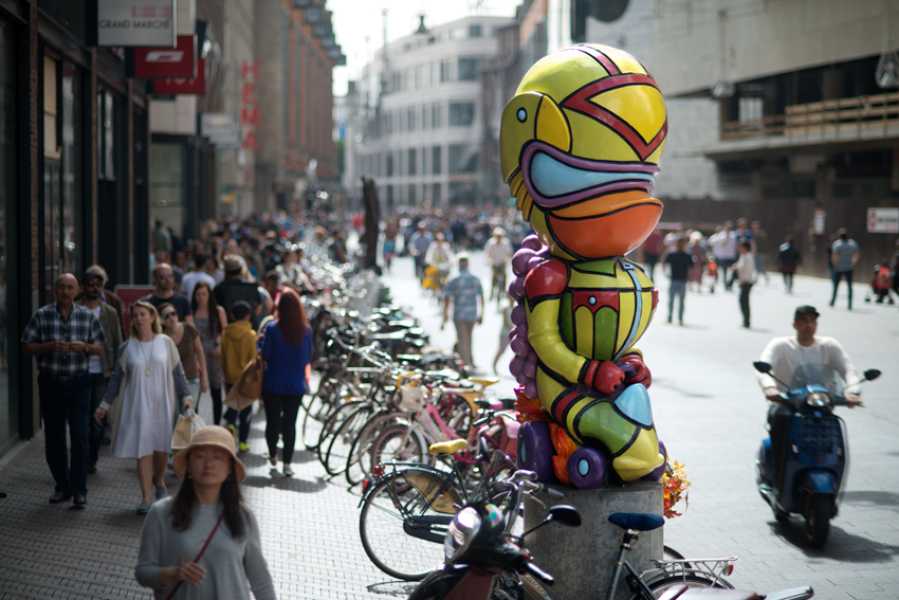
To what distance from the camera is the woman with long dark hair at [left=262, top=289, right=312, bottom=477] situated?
1126 centimetres

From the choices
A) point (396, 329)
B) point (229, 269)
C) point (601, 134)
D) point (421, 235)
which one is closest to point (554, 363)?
point (601, 134)

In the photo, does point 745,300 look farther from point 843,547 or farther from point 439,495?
point 439,495

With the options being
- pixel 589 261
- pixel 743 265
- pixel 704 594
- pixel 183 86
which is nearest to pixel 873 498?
pixel 589 261

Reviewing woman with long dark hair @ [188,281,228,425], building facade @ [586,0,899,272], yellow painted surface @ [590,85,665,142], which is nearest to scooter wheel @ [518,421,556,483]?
yellow painted surface @ [590,85,665,142]

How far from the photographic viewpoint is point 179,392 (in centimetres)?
946

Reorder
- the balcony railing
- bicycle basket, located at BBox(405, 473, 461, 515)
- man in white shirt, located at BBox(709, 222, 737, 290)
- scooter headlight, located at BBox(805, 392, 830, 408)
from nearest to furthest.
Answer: bicycle basket, located at BBox(405, 473, 461, 515) < scooter headlight, located at BBox(805, 392, 830, 408) < the balcony railing < man in white shirt, located at BBox(709, 222, 737, 290)

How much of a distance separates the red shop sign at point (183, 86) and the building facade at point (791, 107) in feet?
57.8

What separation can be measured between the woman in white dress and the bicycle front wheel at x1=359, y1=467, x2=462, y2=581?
187 centimetres

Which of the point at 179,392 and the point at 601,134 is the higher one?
the point at 601,134

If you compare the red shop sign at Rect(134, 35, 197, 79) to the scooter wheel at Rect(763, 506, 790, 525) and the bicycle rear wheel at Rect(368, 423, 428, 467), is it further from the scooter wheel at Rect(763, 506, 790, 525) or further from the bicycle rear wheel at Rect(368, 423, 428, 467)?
the scooter wheel at Rect(763, 506, 790, 525)

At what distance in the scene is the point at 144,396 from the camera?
9.23 metres

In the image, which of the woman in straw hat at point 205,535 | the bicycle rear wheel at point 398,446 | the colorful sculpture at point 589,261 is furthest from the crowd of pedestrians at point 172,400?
the colorful sculpture at point 589,261

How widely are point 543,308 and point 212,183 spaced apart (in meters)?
37.2

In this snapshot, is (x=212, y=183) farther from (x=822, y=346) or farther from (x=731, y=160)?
(x=822, y=346)
